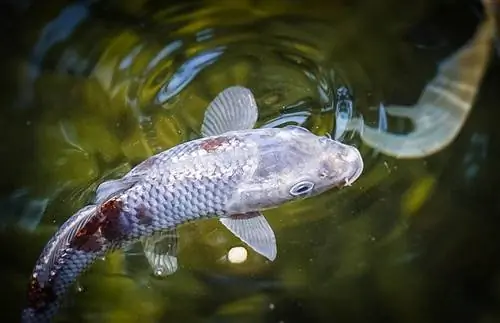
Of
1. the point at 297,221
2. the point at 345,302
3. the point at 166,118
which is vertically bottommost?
the point at 345,302

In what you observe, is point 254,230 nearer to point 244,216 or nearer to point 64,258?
point 244,216

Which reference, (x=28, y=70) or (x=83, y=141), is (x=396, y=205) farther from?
(x=28, y=70)

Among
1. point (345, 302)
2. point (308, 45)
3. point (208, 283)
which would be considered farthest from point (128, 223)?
point (308, 45)

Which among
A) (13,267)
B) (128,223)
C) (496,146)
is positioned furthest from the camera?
(496,146)

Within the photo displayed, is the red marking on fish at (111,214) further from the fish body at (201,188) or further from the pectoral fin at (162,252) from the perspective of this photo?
the pectoral fin at (162,252)

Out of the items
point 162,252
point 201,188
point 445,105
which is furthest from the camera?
point 445,105

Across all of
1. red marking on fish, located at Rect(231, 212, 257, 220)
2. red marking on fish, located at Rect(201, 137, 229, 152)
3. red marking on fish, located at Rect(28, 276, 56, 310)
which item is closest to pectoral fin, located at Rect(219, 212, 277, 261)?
red marking on fish, located at Rect(231, 212, 257, 220)

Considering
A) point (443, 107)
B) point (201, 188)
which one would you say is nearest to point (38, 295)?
point (201, 188)
